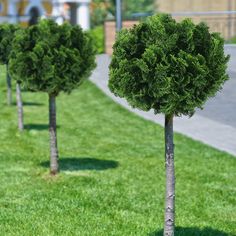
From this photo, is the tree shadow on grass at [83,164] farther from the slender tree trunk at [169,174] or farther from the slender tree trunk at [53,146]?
the slender tree trunk at [169,174]

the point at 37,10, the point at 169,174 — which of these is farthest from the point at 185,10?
the point at 169,174

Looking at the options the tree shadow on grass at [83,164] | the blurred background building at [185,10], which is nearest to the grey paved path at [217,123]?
the tree shadow on grass at [83,164]

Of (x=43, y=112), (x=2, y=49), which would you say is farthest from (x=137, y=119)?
(x=2, y=49)

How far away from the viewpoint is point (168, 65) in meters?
7.71

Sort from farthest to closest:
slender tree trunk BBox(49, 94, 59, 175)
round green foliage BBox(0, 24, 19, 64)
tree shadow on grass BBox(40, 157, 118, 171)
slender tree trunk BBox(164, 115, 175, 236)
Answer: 1. round green foliage BBox(0, 24, 19, 64)
2. tree shadow on grass BBox(40, 157, 118, 171)
3. slender tree trunk BBox(49, 94, 59, 175)
4. slender tree trunk BBox(164, 115, 175, 236)

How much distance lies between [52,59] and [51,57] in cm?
6

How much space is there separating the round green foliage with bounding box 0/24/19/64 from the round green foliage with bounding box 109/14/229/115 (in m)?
10.9

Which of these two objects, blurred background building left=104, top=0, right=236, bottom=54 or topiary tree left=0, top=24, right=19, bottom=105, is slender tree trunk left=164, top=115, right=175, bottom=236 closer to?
topiary tree left=0, top=24, right=19, bottom=105

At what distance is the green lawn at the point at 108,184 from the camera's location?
391 inches

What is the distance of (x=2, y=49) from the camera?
1867 cm

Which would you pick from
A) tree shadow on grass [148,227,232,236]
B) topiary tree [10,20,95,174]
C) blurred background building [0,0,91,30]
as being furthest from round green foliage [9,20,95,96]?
blurred background building [0,0,91,30]

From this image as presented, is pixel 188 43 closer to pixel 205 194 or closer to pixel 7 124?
pixel 205 194

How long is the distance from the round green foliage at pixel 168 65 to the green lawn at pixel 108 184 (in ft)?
7.93

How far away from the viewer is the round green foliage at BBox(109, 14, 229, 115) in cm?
776
